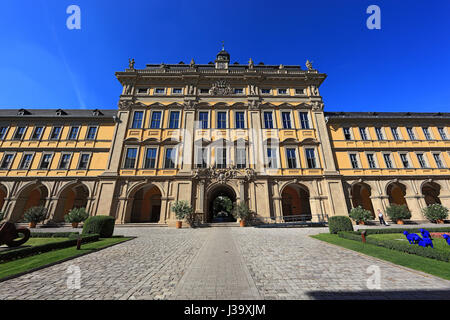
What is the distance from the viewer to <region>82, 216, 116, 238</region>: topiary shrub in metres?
10.5

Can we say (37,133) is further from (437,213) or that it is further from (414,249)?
(437,213)

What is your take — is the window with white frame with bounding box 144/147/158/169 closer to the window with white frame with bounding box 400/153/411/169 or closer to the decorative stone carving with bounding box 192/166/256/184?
the decorative stone carving with bounding box 192/166/256/184

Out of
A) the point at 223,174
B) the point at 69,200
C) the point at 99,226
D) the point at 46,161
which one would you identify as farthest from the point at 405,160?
the point at 46,161

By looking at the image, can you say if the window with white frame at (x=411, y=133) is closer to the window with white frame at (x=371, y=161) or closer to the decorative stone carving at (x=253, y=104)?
the window with white frame at (x=371, y=161)

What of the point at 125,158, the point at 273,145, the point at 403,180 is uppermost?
the point at 273,145

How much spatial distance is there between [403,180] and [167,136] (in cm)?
2944

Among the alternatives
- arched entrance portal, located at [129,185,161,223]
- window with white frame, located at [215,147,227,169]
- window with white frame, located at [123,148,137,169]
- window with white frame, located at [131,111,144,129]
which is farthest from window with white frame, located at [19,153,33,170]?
window with white frame, located at [215,147,227,169]

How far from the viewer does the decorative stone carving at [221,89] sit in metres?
23.8

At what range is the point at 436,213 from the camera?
54.1 feet

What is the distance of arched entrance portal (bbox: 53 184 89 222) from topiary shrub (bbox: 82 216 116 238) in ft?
38.9

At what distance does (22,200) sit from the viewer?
770 inches

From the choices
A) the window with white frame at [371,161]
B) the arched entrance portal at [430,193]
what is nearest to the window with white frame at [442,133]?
the arched entrance portal at [430,193]

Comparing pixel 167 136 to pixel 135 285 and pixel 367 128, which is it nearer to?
pixel 135 285
